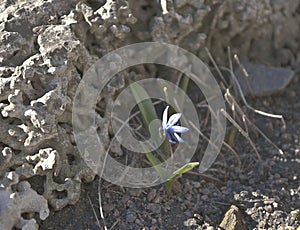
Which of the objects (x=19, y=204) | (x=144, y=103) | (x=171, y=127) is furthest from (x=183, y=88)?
(x=19, y=204)

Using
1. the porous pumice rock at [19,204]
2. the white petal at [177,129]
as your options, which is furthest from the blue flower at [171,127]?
the porous pumice rock at [19,204]

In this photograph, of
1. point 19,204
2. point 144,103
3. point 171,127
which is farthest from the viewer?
point 144,103

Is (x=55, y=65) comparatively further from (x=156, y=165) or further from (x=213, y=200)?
(x=213, y=200)

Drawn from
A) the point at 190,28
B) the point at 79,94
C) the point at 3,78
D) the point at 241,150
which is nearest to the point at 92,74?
the point at 79,94

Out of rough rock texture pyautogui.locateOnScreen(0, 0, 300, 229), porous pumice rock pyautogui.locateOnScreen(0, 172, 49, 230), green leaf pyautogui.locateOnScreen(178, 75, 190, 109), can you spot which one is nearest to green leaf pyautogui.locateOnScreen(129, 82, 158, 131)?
rough rock texture pyautogui.locateOnScreen(0, 0, 300, 229)

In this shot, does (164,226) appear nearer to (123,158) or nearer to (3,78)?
(123,158)

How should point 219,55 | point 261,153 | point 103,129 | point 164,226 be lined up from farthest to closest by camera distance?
point 219,55
point 261,153
point 103,129
point 164,226

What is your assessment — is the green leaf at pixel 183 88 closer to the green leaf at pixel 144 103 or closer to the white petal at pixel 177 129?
A: the green leaf at pixel 144 103
